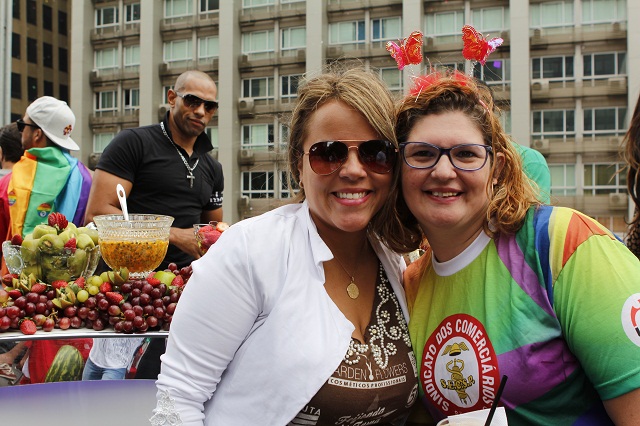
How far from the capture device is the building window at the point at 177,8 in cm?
3706

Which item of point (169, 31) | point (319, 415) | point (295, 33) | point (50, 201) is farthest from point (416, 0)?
point (319, 415)

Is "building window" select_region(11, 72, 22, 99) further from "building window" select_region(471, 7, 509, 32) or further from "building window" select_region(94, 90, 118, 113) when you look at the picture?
"building window" select_region(471, 7, 509, 32)

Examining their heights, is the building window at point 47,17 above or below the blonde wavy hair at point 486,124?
above

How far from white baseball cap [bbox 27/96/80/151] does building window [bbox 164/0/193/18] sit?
115ft

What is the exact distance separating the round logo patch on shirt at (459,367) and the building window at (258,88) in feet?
110

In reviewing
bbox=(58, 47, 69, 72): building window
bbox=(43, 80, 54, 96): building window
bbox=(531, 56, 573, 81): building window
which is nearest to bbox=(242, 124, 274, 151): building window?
bbox=(531, 56, 573, 81): building window

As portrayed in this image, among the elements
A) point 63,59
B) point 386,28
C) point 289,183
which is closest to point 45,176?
point 289,183

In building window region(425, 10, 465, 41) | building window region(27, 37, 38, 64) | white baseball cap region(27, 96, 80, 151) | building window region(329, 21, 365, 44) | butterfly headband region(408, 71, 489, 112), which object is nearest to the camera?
butterfly headband region(408, 71, 489, 112)

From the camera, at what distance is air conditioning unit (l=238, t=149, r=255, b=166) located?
1324 inches

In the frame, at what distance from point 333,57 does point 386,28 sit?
3.73 meters

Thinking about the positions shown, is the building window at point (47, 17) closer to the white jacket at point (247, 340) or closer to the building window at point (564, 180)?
the building window at point (564, 180)

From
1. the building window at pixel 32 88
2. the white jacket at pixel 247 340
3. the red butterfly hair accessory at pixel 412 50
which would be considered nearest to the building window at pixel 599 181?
the red butterfly hair accessory at pixel 412 50

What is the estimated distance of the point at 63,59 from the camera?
161 ft

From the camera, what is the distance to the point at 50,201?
4043 millimetres
